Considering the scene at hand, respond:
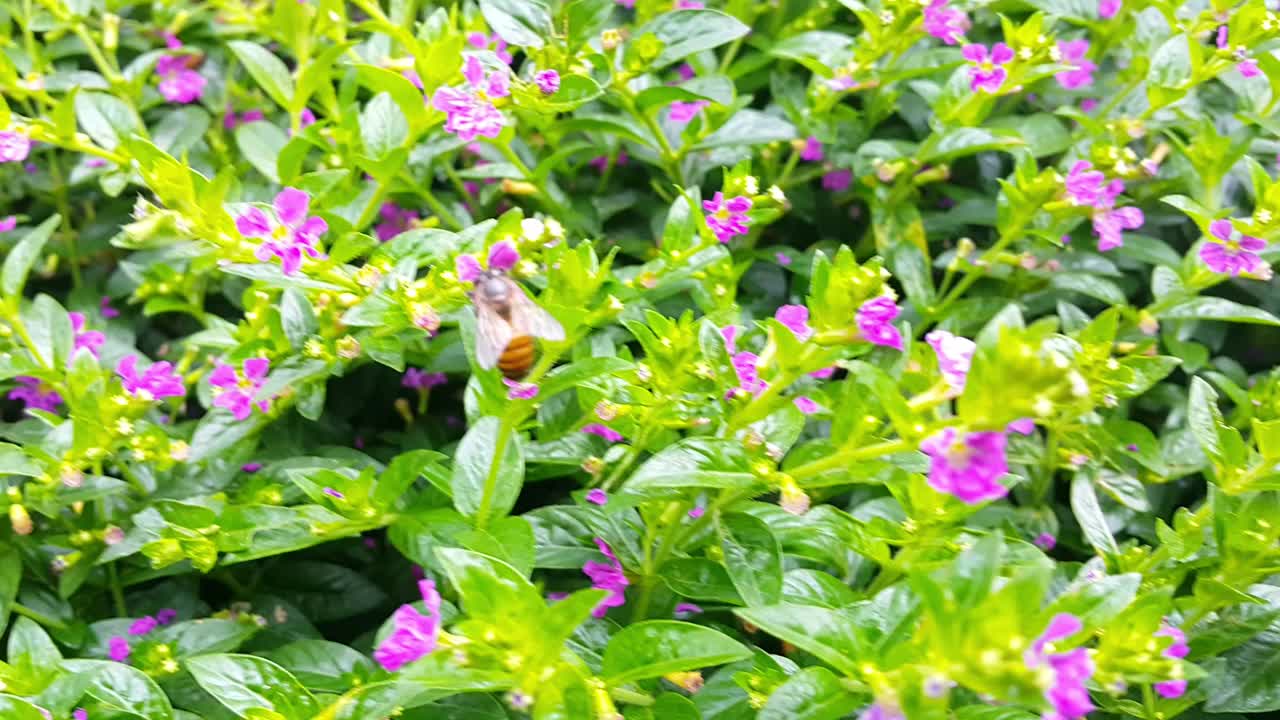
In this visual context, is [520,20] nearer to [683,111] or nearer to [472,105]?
[472,105]


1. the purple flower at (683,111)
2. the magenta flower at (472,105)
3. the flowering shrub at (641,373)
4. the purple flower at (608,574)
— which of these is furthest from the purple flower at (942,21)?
the purple flower at (608,574)

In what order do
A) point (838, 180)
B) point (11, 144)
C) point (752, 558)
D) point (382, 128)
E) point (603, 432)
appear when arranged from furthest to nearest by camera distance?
point (838, 180)
point (382, 128)
point (11, 144)
point (603, 432)
point (752, 558)

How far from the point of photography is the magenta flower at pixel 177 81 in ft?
8.37

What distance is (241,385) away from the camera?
1.81 meters

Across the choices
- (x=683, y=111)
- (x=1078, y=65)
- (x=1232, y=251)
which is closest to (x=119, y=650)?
(x=683, y=111)

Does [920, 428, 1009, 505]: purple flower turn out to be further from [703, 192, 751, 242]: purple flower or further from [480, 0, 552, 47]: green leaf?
[480, 0, 552, 47]: green leaf

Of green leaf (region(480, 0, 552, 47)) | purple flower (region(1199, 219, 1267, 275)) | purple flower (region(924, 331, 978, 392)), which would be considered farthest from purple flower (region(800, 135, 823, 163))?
purple flower (region(924, 331, 978, 392))

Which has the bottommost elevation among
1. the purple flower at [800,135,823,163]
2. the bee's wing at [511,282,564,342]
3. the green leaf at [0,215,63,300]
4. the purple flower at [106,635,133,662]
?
the purple flower at [106,635,133,662]

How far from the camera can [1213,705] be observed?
5.46 ft

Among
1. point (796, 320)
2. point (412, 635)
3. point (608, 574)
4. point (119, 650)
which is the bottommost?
point (119, 650)

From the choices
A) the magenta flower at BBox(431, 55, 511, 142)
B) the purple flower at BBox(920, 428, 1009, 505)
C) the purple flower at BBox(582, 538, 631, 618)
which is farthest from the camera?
the magenta flower at BBox(431, 55, 511, 142)

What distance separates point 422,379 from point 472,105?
27.6 inches

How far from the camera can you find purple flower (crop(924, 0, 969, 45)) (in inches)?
81.4

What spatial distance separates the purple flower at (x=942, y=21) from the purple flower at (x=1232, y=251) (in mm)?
643
